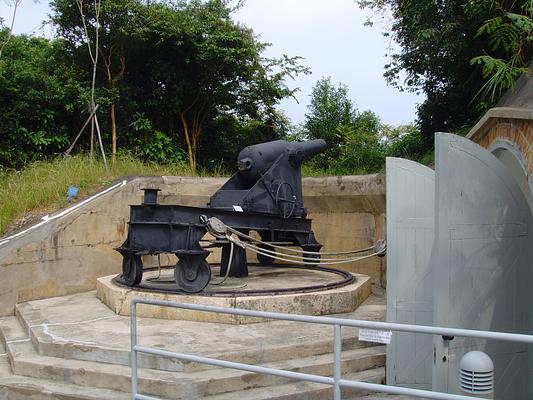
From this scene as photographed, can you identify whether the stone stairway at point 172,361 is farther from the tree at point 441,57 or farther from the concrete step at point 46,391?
the tree at point 441,57

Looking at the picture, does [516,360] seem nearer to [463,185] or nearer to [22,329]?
[463,185]

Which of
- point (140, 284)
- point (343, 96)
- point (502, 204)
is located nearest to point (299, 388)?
point (502, 204)

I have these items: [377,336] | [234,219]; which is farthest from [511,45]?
[377,336]

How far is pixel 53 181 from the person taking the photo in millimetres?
8859

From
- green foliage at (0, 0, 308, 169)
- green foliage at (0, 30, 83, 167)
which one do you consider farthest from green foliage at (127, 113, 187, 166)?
green foliage at (0, 30, 83, 167)

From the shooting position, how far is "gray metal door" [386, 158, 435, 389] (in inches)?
192

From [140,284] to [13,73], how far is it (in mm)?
7742

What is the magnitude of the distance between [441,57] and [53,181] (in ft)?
23.8

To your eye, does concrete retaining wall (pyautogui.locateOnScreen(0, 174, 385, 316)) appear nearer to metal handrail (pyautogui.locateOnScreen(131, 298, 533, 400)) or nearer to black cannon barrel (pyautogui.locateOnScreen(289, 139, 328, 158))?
black cannon barrel (pyautogui.locateOnScreen(289, 139, 328, 158))

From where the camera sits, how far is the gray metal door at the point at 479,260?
4.18 metres

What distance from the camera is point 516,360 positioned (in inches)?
186

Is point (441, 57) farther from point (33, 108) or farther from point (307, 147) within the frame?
point (33, 108)

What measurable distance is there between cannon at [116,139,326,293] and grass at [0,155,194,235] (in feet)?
6.56

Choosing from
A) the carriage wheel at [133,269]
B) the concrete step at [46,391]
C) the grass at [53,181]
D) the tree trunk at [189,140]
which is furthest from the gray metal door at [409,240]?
the tree trunk at [189,140]
